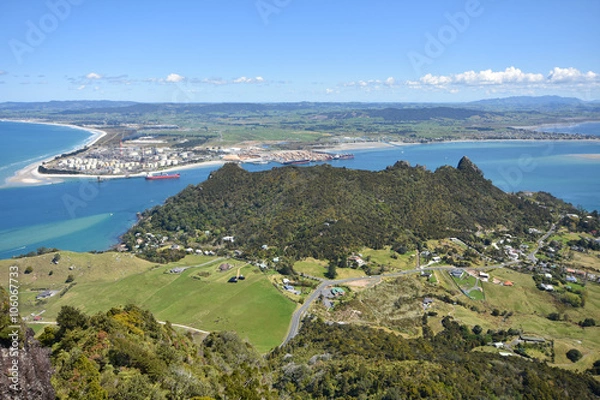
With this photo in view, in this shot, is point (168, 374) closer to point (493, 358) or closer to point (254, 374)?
point (254, 374)

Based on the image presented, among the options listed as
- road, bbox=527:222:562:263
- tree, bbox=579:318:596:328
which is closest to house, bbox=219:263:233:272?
tree, bbox=579:318:596:328

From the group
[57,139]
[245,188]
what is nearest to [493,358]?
[245,188]

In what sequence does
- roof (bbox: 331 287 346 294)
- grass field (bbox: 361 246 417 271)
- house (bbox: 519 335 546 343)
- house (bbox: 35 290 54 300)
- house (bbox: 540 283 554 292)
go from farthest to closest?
1. grass field (bbox: 361 246 417 271)
2. house (bbox: 540 283 554 292)
3. roof (bbox: 331 287 346 294)
4. house (bbox: 35 290 54 300)
5. house (bbox: 519 335 546 343)

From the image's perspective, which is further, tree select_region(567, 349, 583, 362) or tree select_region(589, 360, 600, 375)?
tree select_region(567, 349, 583, 362)

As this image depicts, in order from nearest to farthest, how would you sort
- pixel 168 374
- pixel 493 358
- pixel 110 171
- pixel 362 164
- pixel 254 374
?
pixel 168 374 < pixel 254 374 < pixel 493 358 < pixel 110 171 < pixel 362 164

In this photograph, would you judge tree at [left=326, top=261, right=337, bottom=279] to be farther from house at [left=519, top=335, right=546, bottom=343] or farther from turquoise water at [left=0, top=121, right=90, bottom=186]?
turquoise water at [left=0, top=121, right=90, bottom=186]

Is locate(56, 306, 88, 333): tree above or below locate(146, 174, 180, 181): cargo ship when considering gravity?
above

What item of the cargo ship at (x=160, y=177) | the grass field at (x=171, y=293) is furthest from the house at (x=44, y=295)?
the cargo ship at (x=160, y=177)
